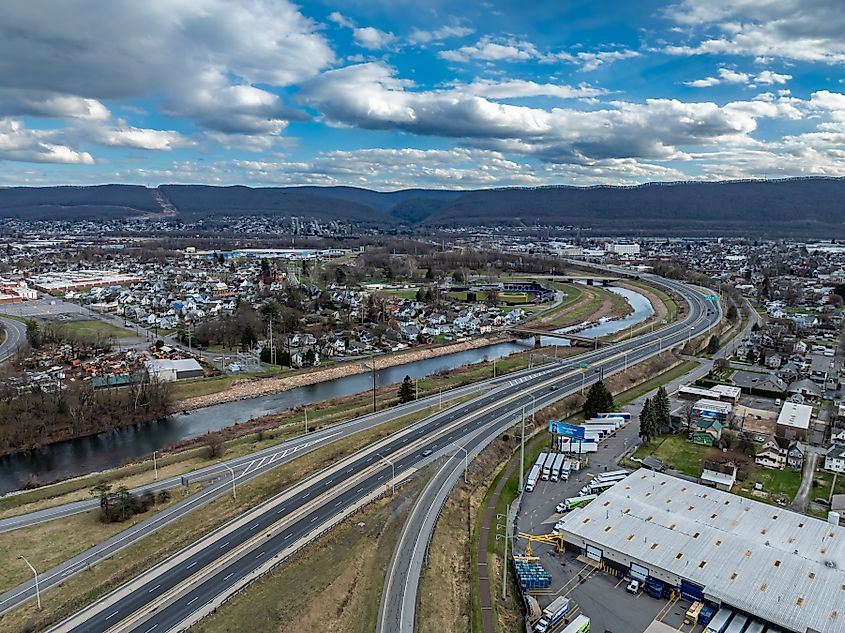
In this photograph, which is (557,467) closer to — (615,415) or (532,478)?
(532,478)

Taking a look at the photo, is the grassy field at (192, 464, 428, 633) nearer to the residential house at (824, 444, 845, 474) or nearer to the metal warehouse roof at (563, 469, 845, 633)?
the metal warehouse roof at (563, 469, 845, 633)

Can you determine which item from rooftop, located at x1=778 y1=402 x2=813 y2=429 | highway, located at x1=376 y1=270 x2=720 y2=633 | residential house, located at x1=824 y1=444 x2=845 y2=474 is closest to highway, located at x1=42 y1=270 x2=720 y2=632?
highway, located at x1=376 y1=270 x2=720 y2=633

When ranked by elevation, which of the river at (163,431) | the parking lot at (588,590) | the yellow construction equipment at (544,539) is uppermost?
the yellow construction equipment at (544,539)

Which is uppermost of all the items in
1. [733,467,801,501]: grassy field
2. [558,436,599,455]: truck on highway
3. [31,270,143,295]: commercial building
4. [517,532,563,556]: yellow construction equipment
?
[31,270,143,295]: commercial building

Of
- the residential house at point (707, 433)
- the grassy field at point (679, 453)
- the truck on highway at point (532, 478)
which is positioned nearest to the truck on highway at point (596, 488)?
the truck on highway at point (532, 478)

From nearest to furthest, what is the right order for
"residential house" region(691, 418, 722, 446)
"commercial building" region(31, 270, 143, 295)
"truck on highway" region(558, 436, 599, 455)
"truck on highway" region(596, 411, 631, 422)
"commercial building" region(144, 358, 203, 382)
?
"truck on highway" region(558, 436, 599, 455) → "residential house" region(691, 418, 722, 446) → "truck on highway" region(596, 411, 631, 422) → "commercial building" region(144, 358, 203, 382) → "commercial building" region(31, 270, 143, 295)

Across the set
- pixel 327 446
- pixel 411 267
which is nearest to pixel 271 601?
pixel 327 446

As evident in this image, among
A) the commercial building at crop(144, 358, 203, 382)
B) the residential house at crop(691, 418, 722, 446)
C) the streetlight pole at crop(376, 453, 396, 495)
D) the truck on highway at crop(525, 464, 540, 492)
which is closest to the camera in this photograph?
the streetlight pole at crop(376, 453, 396, 495)

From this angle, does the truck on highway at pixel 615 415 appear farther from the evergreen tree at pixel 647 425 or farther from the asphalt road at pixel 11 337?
the asphalt road at pixel 11 337
